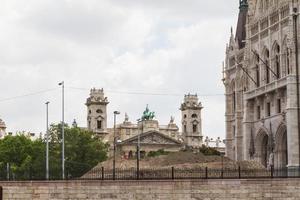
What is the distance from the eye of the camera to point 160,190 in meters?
49.9

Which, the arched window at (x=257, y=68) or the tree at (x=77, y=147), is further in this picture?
the tree at (x=77, y=147)

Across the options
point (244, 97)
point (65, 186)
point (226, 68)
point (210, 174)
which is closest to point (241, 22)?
point (226, 68)

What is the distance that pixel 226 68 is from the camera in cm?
10731

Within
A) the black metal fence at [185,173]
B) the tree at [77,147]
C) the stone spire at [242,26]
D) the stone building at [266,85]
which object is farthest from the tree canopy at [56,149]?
the black metal fence at [185,173]

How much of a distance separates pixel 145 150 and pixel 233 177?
138 meters

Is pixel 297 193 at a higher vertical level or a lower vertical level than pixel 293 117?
lower

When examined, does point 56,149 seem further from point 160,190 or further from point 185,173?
point 160,190

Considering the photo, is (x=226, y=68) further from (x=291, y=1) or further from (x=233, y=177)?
(x=233, y=177)

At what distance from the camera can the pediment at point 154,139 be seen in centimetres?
19075

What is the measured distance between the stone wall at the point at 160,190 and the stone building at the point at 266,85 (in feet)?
113

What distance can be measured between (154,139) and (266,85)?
102227 mm

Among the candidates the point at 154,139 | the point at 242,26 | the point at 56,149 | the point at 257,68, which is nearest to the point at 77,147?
the point at 56,149

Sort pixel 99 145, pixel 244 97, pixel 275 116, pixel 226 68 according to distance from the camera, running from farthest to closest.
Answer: pixel 99 145
pixel 226 68
pixel 244 97
pixel 275 116

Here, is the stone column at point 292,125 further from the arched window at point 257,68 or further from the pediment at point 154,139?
the pediment at point 154,139
